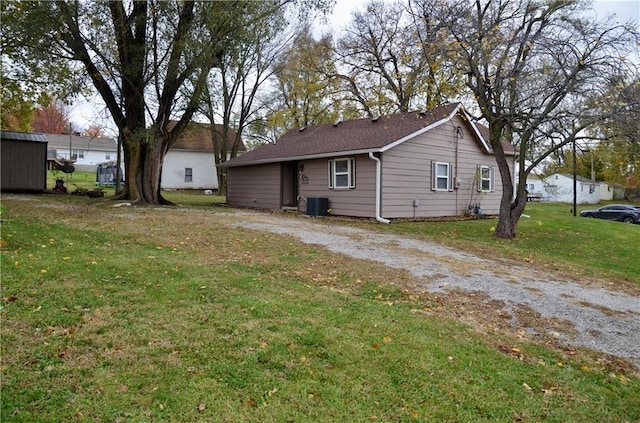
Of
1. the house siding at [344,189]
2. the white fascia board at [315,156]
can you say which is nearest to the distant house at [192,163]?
the white fascia board at [315,156]

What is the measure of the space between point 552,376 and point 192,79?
46.0 ft

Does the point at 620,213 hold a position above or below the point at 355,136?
below

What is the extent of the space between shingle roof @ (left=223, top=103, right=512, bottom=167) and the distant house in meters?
13.4

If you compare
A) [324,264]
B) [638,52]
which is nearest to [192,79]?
[324,264]

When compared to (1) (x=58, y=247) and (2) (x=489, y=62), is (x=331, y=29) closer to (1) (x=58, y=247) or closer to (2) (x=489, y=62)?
(2) (x=489, y=62)

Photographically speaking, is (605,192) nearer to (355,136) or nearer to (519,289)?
(355,136)

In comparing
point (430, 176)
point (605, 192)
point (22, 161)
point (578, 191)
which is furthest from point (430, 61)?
point (605, 192)

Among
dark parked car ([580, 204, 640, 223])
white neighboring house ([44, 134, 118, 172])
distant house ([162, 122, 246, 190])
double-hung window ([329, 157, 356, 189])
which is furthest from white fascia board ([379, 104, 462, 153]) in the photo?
white neighboring house ([44, 134, 118, 172])

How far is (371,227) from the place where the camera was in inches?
A: 508

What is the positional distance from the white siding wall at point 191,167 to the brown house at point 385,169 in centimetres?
1436

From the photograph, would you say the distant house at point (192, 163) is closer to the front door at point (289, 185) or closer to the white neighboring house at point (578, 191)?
the front door at point (289, 185)

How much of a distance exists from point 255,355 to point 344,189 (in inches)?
484

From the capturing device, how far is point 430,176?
1602 centimetres

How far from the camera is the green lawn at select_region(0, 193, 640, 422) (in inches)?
109
